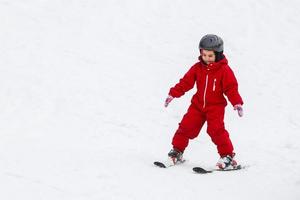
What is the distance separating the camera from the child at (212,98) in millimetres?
6602

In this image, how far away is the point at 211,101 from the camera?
267 inches

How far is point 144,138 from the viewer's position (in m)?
8.10

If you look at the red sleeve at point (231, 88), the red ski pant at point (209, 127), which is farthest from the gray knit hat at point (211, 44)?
the red ski pant at point (209, 127)

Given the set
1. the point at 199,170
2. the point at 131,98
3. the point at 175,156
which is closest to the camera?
the point at 199,170

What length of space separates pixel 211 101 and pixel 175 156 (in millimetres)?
861

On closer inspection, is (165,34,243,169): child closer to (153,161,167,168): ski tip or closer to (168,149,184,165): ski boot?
(168,149,184,165): ski boot

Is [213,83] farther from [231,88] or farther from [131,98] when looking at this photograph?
[131,98]

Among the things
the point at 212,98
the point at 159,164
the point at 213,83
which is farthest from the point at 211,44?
the point at 159,164

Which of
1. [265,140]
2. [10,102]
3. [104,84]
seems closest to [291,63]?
[265,140]

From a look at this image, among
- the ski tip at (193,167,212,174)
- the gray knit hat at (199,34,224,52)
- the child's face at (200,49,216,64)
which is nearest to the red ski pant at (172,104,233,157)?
the ski tip at (193,167,212,174)

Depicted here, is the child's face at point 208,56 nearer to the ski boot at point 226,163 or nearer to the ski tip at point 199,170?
the ski boot at point 226,163

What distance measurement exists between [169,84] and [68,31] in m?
2.58

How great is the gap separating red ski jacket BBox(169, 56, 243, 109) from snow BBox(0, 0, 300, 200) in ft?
2.96

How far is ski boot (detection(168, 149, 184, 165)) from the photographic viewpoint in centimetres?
691
